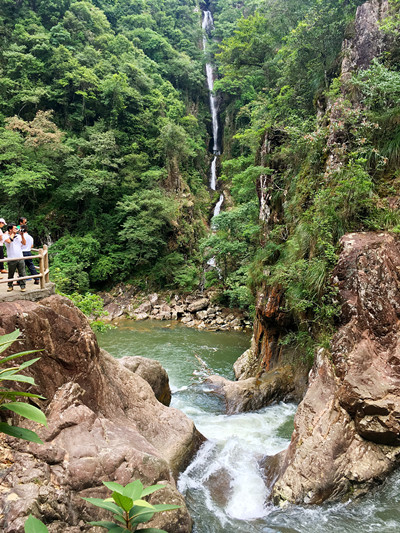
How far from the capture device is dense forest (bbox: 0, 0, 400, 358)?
840cm

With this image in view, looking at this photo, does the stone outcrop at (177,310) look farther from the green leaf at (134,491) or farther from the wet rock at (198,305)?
the green leaf at (134,491)

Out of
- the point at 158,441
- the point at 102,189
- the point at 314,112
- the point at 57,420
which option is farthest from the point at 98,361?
the point at 102,189

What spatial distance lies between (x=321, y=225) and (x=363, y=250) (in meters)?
1.43

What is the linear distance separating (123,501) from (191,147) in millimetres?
30942

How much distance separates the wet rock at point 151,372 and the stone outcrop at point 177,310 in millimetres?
9816

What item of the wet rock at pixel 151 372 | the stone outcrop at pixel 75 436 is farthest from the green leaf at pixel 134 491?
the wet rock at pixel 151 372

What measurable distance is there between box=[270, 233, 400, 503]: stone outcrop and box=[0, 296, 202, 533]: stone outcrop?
233 cm

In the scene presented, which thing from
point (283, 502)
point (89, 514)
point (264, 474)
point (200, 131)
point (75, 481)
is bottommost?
point (264, 474)

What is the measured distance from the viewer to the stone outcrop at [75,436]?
4395 millimetres

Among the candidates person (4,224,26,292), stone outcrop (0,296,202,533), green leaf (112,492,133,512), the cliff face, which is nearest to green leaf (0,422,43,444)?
green leaf (112,492,133,512)

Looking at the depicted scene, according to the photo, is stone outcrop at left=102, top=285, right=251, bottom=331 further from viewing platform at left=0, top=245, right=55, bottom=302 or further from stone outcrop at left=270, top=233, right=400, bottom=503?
viewing platform at left=0, top=245, right=55, bottom=302

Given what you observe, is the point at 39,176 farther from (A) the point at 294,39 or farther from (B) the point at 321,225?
(B) the point at 321,225

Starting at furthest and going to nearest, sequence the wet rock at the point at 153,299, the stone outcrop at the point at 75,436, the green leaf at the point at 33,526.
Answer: the wet rock at the point at 153,299 < the stone outcrop at the point at 75,436 < the green leaf at the point at 33,526

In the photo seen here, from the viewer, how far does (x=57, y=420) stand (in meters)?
5.30
